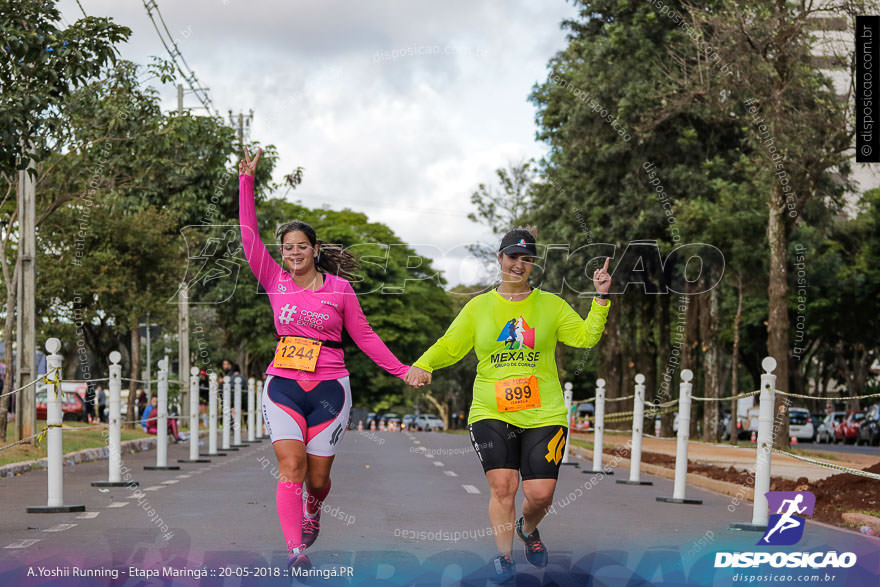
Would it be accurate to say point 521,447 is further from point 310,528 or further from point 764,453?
point 764,453

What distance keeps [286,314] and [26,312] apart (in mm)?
14621

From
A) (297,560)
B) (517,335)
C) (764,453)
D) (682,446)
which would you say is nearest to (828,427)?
(682,446)

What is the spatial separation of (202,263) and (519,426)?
3011 centimetres

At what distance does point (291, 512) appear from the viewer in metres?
7.42

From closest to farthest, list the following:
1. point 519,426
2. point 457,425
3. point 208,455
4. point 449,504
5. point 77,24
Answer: point 519,426, point 449,504, point 77,24, point 208,455, point 457,425

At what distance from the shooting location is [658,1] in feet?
112

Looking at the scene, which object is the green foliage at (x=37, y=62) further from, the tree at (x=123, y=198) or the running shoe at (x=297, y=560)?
the running shoe at (x=297, y=560)

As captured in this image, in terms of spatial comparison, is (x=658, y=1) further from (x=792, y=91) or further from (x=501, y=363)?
(x=501, y=363)

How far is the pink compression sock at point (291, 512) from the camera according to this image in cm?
740

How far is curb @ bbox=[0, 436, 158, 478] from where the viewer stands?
1712 centimetres

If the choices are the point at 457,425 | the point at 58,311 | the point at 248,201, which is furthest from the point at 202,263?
the point at 457,425

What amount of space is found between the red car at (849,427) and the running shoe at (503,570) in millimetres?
41711

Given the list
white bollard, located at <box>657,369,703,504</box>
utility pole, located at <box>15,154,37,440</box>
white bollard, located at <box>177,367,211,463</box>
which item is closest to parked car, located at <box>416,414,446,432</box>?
white bollard, located at <box>177,367,211,463</box>

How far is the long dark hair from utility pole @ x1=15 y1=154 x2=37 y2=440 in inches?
542
